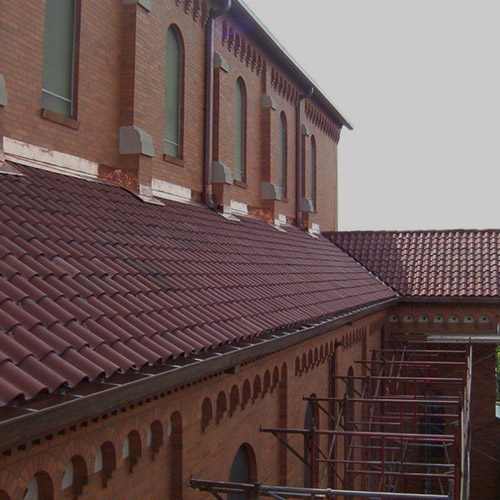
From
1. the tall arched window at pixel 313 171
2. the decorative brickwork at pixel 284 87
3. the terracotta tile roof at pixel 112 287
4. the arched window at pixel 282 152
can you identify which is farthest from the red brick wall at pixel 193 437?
the tall arched window at pixel 313 171

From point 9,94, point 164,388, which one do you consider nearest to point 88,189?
point 9,94

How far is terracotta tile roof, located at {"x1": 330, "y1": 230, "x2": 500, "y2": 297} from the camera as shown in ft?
66.1

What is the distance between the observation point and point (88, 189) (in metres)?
8.33

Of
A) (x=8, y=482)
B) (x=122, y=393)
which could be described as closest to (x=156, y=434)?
(x=122, y=393)

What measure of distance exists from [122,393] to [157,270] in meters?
2.76

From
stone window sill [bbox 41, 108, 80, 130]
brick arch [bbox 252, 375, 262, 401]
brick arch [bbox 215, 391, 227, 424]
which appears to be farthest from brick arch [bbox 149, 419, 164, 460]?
stone window sill [bbox 41, 108, 80, 130]

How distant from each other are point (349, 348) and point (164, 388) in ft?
32.8

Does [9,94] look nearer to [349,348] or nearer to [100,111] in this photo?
[100,111]

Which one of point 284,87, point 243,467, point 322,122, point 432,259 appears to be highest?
point 322,122

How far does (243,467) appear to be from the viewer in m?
8.65

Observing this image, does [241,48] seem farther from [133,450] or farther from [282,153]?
[133,450]

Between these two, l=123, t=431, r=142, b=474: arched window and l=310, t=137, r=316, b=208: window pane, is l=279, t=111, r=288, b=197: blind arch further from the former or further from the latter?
l=123, t=431, r=142, b=474: arched window

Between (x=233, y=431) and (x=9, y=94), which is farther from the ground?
(x=9, y=94)

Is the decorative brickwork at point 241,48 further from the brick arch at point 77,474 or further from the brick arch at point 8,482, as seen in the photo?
the brick arch at point 8,482
